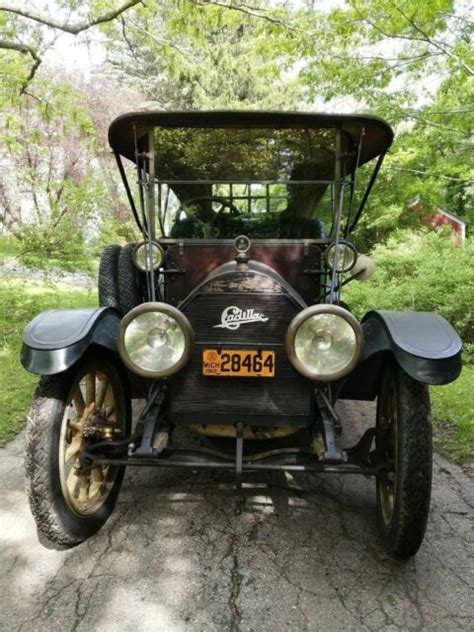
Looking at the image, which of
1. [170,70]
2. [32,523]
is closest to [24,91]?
[170,70]

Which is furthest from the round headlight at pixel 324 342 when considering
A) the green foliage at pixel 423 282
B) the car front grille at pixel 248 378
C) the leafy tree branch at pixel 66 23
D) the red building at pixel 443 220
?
the red building at pixel 443 220

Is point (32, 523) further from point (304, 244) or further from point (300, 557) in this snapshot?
point (304, 244)

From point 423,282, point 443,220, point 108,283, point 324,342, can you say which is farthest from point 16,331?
point 443,220

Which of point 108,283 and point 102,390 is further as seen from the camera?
point 108,283

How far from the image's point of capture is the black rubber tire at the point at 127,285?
3403 millimetres

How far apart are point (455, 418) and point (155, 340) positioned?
2.82 meters

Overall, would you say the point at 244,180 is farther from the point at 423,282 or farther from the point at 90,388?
the point at 423,282

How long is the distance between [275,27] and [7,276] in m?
5.33

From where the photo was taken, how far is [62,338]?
2.24m

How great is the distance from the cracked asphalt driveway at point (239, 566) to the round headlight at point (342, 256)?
134cm

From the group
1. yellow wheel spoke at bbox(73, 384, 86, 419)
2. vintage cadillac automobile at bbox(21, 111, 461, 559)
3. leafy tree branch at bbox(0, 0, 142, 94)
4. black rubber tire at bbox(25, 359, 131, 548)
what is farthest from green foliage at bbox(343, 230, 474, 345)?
leafy tree branch at bbox(0, 0, 142, 94)

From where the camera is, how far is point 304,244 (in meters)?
2.88

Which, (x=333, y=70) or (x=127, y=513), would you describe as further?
(x=333, y=70)

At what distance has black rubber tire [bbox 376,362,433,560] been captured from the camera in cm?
211
